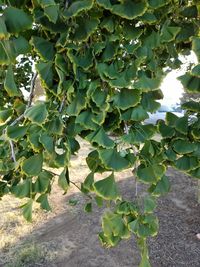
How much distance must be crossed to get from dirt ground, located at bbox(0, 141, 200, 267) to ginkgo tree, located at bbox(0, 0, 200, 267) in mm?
2953

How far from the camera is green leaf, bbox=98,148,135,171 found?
109 cm

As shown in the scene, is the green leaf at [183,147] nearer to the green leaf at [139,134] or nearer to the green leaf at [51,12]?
the green leaf at [139,134]

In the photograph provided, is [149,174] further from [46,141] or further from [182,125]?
[46,141]

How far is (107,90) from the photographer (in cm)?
112

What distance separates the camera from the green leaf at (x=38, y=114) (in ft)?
3.54

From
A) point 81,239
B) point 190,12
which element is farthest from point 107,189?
point 81,239

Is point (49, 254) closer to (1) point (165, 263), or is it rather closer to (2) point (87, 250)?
(2) point (87, 250)

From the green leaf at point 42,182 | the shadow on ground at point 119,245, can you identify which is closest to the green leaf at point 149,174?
the green leaf at point 42,182

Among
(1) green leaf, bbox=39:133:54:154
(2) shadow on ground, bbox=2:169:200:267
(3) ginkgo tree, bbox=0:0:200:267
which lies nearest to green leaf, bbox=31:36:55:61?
(3) ginkgo tree, bbox=0:0:200:267

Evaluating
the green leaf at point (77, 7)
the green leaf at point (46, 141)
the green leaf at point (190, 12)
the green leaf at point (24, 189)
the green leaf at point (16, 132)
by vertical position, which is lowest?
the green leaf at point (24, 189)

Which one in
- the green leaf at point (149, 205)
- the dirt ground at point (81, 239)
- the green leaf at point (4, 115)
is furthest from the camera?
the dirt ground at point (81, 239)

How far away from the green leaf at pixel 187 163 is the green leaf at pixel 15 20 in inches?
26.6

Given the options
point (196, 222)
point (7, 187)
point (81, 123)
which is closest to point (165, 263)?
point (196, 222)

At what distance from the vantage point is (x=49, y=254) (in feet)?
13.7
